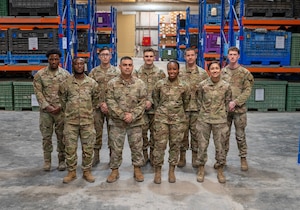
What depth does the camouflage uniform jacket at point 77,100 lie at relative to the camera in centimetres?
566

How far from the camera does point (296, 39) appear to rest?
1119 cm

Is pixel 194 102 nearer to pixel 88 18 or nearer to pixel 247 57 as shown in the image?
pixel 247 57

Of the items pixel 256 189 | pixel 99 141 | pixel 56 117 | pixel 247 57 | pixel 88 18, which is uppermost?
pixel 88 18

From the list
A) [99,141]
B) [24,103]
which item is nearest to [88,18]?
[24,103]

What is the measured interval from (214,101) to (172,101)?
0.59m

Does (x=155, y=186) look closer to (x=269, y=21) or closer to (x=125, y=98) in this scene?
(x=125, y=98)

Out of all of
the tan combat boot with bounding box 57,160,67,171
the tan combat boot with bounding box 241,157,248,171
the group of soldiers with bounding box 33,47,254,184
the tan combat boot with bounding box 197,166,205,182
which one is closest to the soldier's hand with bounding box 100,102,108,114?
the group of soldiers with bounding box 33,47,254,184

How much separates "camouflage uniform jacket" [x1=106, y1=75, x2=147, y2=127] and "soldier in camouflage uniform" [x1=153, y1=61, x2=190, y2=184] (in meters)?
0.28

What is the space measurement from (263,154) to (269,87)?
4.38m

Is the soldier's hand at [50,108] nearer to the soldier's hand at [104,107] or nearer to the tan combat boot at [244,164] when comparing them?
the soldier's hand at [104,107]

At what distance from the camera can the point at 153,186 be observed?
18.5 feet

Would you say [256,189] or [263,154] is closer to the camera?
[256,189]

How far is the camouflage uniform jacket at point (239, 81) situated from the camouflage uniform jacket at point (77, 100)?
214 centimetres

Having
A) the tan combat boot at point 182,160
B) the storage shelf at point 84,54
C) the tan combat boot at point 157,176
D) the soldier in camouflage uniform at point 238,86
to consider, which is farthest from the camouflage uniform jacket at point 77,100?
the storage shelf at point 84,54
